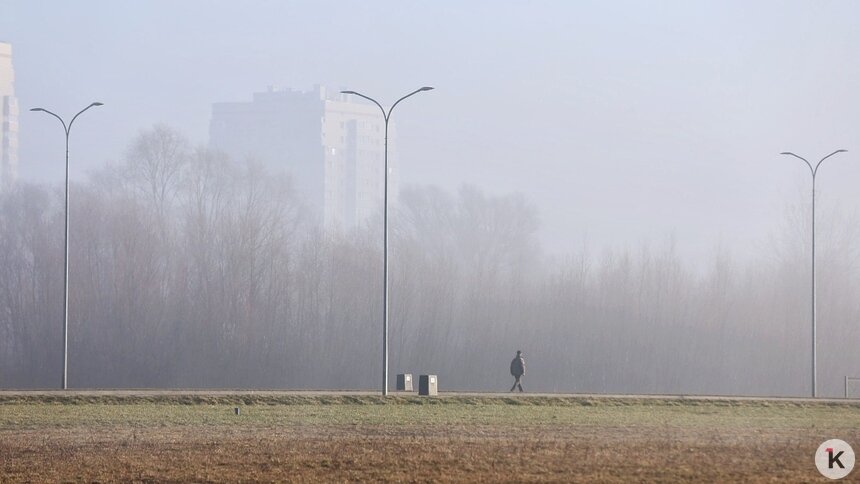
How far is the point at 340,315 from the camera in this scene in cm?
8381

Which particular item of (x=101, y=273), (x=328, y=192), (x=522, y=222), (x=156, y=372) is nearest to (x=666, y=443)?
(x=156, y=372)

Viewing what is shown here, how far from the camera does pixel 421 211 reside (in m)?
103

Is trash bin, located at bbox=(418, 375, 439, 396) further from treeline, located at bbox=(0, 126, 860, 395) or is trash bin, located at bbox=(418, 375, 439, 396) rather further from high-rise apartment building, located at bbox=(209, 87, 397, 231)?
high-rise apartment building, located at bbox=(209, 87, 397, 231)


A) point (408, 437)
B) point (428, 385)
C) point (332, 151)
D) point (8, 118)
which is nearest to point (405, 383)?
point (428, 385)

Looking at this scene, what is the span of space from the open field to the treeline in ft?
107

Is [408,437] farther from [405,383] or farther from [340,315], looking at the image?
[340,315]

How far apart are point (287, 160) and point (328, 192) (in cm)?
797

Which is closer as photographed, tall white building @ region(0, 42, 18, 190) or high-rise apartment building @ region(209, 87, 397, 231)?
tall white building @ region(0, 42, 18, 190)

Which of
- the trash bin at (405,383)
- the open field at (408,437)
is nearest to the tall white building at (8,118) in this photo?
the trash bin at (405,383)

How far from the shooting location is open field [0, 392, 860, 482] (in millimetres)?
22875

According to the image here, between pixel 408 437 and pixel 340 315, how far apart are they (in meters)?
54.3

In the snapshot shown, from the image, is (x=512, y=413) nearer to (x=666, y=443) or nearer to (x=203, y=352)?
(x=666, y=443)

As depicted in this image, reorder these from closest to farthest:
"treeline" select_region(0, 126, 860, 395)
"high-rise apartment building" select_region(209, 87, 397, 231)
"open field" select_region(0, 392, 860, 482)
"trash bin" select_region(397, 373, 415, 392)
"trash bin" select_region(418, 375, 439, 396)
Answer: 1. "open field" select_region(0, 392, 860, 482)
2. "trash bin" select_region(418, 375, 439, 396)
3. "trash bin" select_region(397, 373, 415, 392)
4. "treeline" select_region(0, 126, 860, 395)
5. "high-rise apartment building" select_region(209, 87, 397, 231)

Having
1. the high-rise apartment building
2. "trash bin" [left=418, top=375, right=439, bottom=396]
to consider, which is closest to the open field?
"trash bin" [left=418, top=375, right=439, bottom=396]
